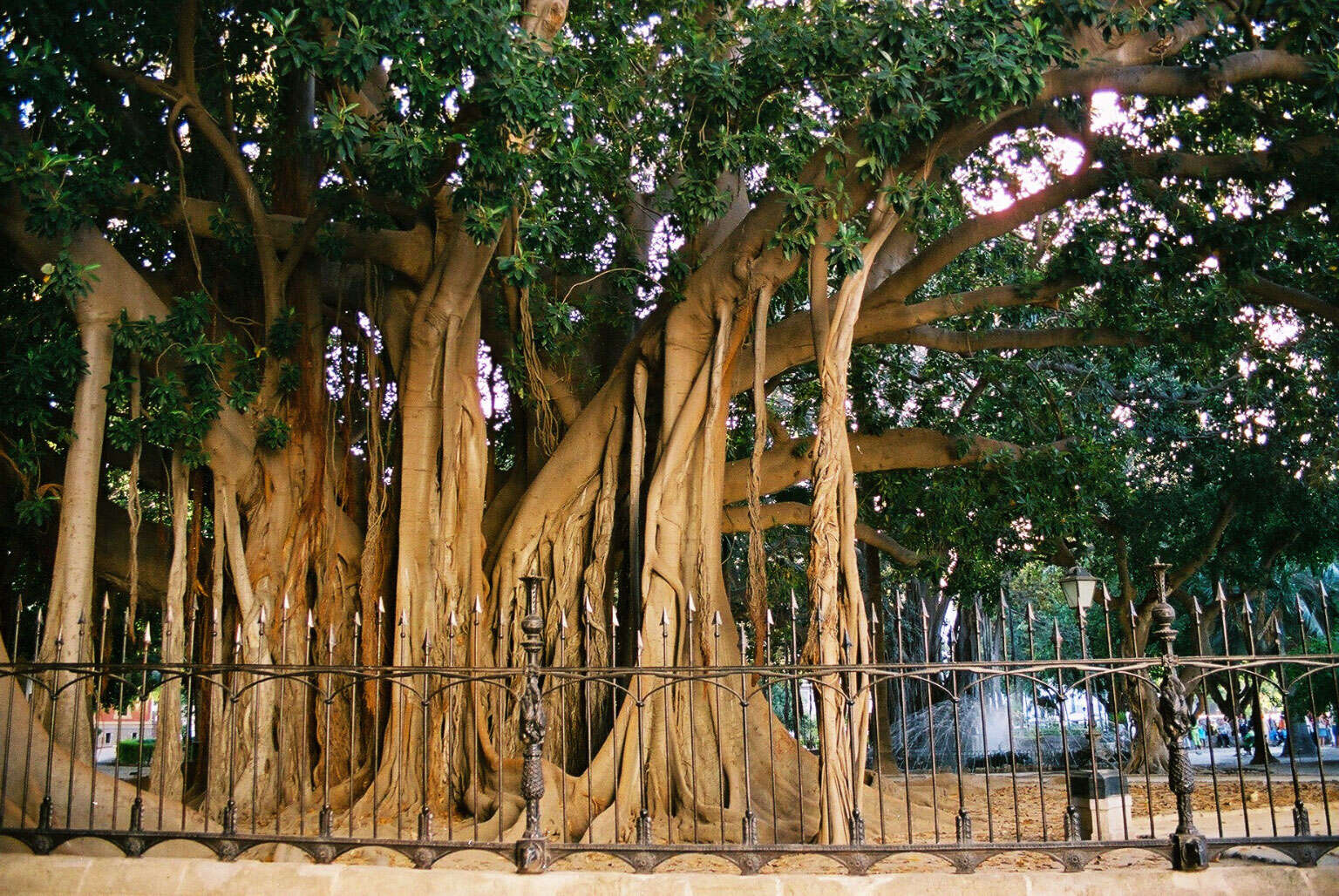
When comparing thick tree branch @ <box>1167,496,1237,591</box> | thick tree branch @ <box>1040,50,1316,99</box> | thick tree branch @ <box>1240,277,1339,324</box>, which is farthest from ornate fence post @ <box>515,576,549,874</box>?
thick tree branch @ <box>1167,496,1237,591</box>

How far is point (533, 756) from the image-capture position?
4727 millimetres

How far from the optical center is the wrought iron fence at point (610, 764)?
457 cm

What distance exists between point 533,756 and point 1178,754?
2.54 meters

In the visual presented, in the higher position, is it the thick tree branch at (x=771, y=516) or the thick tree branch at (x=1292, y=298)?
the thick tree branch at (x=1292, y=298)

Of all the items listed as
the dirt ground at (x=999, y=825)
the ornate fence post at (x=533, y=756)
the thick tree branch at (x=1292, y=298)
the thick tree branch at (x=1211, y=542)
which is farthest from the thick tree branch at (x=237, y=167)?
the thick tree branch at (x=1211, y=542)

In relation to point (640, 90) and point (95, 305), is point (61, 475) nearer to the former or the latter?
point (95, 305)

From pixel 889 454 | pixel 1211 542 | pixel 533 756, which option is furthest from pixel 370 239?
pixel 1211 542

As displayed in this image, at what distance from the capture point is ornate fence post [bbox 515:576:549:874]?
457cm

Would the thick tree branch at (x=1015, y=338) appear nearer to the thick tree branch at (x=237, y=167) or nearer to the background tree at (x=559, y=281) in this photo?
the background tree at (x=559, y=281)

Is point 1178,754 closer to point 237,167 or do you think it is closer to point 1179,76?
point 1179,76

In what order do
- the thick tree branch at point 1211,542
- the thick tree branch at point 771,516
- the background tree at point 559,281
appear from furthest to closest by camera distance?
1. the thick tree branch at point 1211,542
2. the thick tree branch at point 771,516
3. the background tree at point 559,281

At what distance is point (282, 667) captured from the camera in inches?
197

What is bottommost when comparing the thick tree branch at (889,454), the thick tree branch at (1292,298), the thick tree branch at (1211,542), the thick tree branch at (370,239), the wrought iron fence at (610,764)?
the wrought iron fence at (610,764)

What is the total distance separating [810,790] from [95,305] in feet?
16.4
